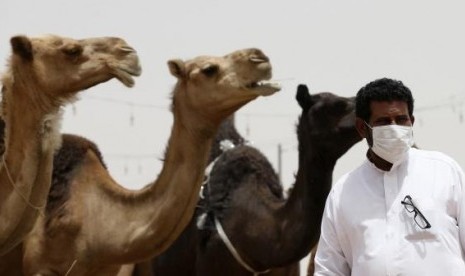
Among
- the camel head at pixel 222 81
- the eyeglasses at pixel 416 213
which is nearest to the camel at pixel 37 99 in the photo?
the camel head at pixel 222 81

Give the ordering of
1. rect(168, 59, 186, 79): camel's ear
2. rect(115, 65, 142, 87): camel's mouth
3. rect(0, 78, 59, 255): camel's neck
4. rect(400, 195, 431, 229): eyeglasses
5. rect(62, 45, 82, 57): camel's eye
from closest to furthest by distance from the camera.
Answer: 1. rect(400, 195, 431, 229): eyeglasses
2. rect(0, 78, 59, 255): camel's neck
3. rect(115, 65, 142, 87): camel's mouth
4. rect(62, 45, 82, 57): camel's eye
5. rect(168, 59, 186, 79): camel's ear

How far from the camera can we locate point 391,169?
4.70 metres

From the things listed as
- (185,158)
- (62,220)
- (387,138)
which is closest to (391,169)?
(387,138)

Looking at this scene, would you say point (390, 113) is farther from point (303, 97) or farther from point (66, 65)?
point (303, 97)

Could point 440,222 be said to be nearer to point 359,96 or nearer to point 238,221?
point 359,96

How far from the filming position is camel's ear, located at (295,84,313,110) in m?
10.1

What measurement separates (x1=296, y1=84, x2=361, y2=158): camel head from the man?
4964 mm

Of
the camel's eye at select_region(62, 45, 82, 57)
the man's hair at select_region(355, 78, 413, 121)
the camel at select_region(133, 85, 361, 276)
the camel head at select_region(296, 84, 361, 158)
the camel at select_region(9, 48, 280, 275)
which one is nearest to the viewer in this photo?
the man's hair at select_region(355, 78, 413, 121)

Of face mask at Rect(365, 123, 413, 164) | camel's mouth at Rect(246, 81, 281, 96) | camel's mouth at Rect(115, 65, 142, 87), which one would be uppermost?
face mask at Rect(365, 123, 413, 164)

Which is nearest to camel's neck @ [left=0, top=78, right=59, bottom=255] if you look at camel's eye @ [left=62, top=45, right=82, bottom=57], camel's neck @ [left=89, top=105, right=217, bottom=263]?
camel's eye @ [left=62, top=45, right=82, bottom=57]

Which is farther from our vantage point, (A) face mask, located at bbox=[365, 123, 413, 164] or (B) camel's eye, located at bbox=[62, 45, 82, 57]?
(B) camel's eye, located at bbox=[62, 45, 82, 57]

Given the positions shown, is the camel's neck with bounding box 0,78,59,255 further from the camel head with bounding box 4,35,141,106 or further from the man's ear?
the man's ear

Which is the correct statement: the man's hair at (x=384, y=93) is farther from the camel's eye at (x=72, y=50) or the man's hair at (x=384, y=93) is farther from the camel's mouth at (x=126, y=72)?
the camel's eye at (x=72, y=50)

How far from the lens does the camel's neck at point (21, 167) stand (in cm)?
791
